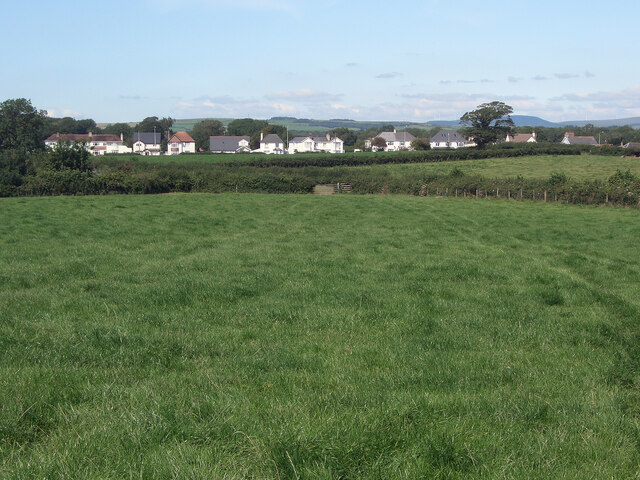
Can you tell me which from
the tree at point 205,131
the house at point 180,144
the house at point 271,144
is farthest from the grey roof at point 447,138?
the house at point 180,144

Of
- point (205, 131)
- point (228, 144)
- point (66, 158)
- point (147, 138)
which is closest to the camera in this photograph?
point (66, 158)

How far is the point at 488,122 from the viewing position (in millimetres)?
128125

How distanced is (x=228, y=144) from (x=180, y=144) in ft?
54.1

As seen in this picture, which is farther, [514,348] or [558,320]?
[558,320]

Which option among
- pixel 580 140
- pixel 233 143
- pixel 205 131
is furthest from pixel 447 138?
pixel 205 131

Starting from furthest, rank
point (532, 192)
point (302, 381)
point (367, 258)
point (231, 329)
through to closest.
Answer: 1. point (532, 192)
2. point (367, 258)
3. point (231, 329)
4. point (302, 381)

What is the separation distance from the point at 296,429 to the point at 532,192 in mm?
44745

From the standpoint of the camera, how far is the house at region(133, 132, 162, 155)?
168 meters

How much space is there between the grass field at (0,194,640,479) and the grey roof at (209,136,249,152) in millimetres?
153684

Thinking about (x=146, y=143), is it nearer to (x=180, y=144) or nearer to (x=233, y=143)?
(x=180, y=144)

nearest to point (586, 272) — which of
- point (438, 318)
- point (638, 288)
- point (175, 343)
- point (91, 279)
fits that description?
point (638, 288)

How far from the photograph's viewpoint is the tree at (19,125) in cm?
10112

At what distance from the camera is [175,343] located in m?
6.95

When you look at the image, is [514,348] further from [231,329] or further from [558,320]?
[231,329]
